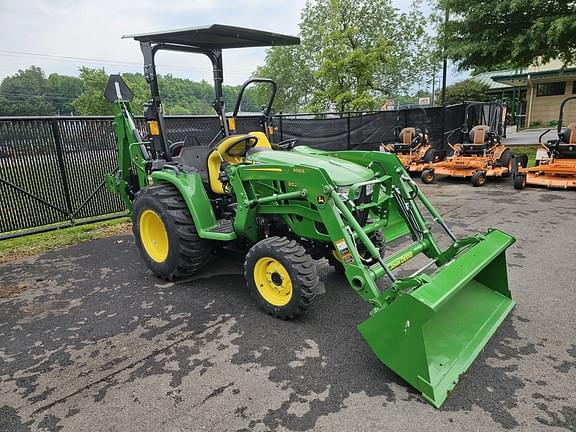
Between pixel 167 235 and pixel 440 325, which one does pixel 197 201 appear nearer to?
pixel 167 235

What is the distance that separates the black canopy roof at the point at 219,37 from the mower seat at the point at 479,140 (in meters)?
7.30

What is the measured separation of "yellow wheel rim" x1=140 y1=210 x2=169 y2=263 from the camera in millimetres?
4176

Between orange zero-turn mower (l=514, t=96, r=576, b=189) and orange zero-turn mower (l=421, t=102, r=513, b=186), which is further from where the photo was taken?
orange zero-turn mower (l=421, t=102, r=513, b=186)

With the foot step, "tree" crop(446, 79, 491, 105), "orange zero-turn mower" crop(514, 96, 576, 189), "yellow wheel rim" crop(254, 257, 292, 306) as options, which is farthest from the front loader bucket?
"tree" crop(446, 79, 491, 105)

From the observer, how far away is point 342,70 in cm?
1925

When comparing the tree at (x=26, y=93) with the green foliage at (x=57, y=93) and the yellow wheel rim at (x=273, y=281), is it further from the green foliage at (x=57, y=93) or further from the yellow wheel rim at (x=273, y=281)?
the yellow wheel rim at (x=273, y=281)

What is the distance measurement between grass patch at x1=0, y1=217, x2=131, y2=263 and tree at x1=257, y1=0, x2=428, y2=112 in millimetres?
15056

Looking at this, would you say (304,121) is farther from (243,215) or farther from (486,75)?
(486,75)

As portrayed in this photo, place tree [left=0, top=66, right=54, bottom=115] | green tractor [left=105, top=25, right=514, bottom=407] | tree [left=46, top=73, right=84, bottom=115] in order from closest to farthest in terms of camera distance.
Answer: green tractor [left=105, top=25, right=514, bottom=407] < tree [left=0, top=66, right=54, bottom=115] < tree [left=46, top=73, right=84, bottom=115]

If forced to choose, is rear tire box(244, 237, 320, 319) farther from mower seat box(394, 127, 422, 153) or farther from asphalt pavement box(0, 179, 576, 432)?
mower seat box(394, 127, 422, 153)

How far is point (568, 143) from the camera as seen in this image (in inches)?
329

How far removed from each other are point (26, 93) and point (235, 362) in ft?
286

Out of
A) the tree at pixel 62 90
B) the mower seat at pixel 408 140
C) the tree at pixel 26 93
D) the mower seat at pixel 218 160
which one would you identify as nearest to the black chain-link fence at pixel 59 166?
the mower seat at pixel 218 160

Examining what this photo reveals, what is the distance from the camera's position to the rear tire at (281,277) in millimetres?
2943
